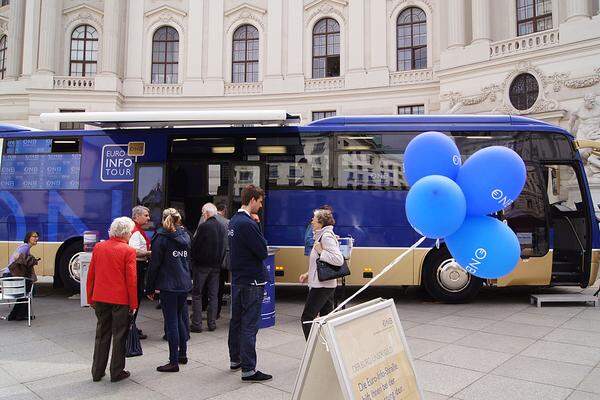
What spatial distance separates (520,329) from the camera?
24.4ft

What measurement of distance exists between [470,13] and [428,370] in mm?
25774

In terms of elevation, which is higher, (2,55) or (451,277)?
(2,55)

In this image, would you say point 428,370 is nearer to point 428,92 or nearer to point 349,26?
point 428,92

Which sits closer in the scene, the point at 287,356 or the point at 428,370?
the point at 428,370

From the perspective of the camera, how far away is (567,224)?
9.84 m

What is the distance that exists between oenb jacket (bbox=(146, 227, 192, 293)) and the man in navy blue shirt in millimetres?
685

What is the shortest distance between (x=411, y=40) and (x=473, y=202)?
26.3m

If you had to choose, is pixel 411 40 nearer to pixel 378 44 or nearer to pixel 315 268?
pixel 378 44

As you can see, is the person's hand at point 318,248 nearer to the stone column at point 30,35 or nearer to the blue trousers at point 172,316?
the blue trousers at point 172,316

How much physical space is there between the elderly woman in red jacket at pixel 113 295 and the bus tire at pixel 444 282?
637 cm

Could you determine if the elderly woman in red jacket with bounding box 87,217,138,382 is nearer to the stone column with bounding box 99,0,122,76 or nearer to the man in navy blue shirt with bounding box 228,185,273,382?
the man in navy blue shirt with bounding box 228,185,273,382

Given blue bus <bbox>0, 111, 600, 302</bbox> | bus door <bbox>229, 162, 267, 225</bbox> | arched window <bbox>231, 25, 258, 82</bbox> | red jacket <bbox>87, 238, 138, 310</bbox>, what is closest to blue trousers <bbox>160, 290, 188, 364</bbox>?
red jacket <bbox>87, 238, 138, 310</bbox>

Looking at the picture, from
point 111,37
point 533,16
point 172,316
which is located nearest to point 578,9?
point 533,16

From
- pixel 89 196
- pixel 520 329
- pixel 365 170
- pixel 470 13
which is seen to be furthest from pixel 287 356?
pixel 470 13
